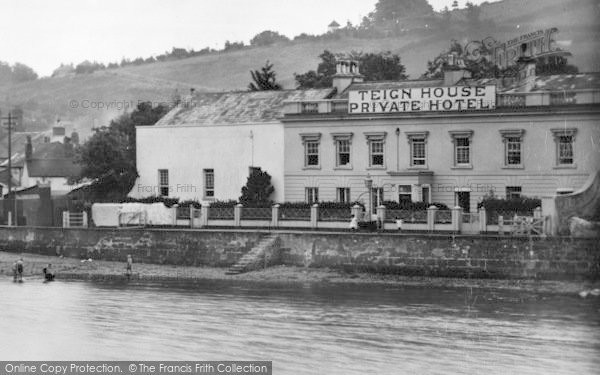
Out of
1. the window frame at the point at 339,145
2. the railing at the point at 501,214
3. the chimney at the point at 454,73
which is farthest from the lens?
the chimney at the point at 454,73

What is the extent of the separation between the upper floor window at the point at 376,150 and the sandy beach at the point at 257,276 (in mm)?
9760

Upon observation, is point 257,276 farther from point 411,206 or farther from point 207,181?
point 207,181

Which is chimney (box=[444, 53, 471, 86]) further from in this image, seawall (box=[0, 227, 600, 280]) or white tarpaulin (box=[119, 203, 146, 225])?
white tarpaulin (box=[119, 203, 146, 225])

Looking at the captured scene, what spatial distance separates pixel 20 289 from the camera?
46.5 m

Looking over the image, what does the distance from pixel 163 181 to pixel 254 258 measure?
600 inches

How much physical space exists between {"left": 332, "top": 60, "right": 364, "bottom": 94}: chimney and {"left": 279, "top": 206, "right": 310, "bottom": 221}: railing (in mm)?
11274

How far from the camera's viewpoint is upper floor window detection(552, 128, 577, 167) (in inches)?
2055

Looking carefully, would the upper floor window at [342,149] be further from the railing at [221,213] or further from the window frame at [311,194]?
the railing at [221,213]

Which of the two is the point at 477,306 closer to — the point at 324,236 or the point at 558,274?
the point at 558,274

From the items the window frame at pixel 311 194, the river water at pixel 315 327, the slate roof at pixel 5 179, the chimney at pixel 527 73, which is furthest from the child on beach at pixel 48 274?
the slate roof at pixel 5 179

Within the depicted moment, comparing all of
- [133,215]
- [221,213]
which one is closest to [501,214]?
[221,213]

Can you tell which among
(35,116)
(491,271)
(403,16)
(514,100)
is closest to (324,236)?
A: (491,271)

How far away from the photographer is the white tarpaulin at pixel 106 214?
184 ft

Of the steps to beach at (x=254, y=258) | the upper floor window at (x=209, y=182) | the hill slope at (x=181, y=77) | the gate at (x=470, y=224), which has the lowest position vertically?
the steps to beach at (x=254, y=258)
